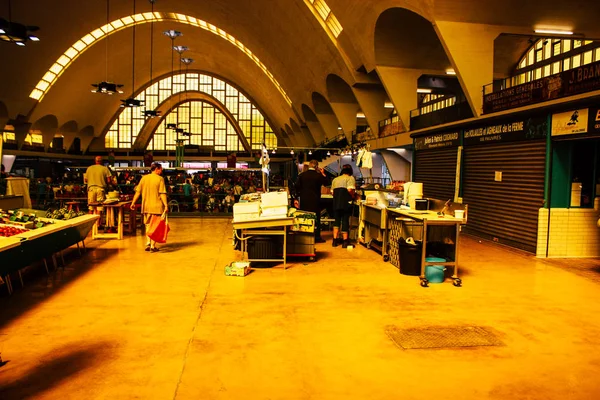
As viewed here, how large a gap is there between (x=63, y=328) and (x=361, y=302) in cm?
335

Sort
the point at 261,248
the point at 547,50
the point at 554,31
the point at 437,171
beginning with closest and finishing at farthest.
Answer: the point at 261,248
the point at 554,31
the point at 437,171
the point at 547,50

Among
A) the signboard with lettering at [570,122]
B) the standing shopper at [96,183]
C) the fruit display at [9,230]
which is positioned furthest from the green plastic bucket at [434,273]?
the standing shopper at [96,183]

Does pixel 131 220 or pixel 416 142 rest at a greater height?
pixel 416 142

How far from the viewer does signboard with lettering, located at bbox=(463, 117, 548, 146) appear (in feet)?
31.5

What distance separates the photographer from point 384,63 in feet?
61.3

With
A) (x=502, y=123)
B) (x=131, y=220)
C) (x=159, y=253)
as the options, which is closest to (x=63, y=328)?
(x=159, y=253)

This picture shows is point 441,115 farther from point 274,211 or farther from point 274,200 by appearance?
point 274,211

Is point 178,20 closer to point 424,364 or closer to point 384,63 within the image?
point 384,63

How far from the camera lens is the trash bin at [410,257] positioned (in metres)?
7.48

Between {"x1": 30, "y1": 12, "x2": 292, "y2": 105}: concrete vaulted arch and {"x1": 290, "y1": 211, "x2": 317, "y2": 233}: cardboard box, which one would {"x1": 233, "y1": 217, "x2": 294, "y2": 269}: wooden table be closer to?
{"x1": 290, "y1": 211, "x2": 317, "y2": 233}: cardboard box

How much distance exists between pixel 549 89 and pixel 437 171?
581cm

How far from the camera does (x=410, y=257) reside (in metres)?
7.50

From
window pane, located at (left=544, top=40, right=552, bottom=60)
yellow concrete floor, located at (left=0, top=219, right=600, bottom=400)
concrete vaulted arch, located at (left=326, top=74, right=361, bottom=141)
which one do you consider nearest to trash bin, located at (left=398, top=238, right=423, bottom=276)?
yellow concrete floor, located at (left=0, top=219, right=600, bottom=400)

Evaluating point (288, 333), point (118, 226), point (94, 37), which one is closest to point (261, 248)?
point (288, 333)
